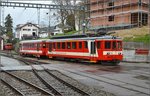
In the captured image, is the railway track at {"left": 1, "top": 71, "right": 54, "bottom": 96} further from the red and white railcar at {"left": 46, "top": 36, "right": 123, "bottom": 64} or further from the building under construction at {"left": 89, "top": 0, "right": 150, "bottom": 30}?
the building under construction at {"left": 89, "top": 0, "right": 150, "bottom": 30}

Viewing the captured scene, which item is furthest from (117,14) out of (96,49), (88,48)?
(96,49)

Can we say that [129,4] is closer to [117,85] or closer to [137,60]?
[137,60]

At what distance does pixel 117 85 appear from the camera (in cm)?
1864

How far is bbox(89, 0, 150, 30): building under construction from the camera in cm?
6312

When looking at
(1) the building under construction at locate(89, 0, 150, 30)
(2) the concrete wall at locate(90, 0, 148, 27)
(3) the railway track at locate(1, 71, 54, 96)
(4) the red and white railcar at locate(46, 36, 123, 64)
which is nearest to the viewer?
(3) the railway track at locate(1, 71, 54, 96)

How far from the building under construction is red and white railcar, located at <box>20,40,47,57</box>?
18.2 m

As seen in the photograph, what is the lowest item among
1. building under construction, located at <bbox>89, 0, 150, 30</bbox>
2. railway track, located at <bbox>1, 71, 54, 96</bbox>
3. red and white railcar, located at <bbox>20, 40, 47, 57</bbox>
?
railway track, located at <bbox>1, 71, 54, 96</bbox>

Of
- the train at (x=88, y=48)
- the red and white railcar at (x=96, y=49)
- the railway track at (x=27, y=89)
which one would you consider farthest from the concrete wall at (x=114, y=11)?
the railway track at (x=27, y=89)

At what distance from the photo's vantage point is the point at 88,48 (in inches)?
1323

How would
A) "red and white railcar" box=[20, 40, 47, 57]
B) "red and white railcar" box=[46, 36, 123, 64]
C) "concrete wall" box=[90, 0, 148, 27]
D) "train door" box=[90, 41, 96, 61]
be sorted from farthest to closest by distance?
1. "concrete wall" box=[90, 0, 148, 27]
2. "red and white railcar" box=[20, 40, 47, 57]
3. "train door" box=[90, 41, 96, 61]
4. "red and white railcar" box=[46, 36, 123, 64]

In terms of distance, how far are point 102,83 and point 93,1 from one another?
5701cm

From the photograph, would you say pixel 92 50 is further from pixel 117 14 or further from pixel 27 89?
pixel 117 14

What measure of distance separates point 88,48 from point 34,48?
61.5 ft

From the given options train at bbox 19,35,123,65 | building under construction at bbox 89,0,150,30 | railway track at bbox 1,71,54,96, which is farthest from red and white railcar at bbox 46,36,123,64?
building under construction at bbox 89,0,150,30
